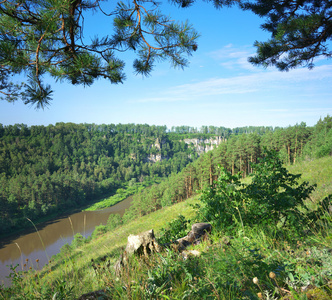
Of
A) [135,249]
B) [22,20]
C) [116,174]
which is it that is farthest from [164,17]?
[116,174]

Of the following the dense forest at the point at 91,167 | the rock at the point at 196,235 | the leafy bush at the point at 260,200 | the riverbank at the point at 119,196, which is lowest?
the riverbank at the point at 119,196

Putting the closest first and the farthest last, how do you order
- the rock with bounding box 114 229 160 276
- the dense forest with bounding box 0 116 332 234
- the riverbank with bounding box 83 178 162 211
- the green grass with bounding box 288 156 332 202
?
the rock with bounding box 114 229 160 276, the green grass with bounding box 288 156 332 202, the dense forest with bounding box 0 116 332 234, the riverbank with bounding box 83 178 162 211

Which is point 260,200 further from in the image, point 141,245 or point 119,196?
point 119,196

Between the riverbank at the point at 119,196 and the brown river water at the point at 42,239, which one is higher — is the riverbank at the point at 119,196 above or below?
below

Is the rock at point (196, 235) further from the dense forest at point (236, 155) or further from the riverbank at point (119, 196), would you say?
the riverbank at point (119, 196)

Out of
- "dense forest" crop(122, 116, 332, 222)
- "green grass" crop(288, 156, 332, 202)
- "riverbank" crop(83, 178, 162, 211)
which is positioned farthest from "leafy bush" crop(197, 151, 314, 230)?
"riverbank" crop(83, 178, 162, 211)

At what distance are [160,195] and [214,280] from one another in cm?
5987

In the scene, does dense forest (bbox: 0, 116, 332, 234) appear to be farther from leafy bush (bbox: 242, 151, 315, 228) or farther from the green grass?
the green grass

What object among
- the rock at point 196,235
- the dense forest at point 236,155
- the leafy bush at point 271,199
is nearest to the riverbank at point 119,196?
the dense forest at point 236,155

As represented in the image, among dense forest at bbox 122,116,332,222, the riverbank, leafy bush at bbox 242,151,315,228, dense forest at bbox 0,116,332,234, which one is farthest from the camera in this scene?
the riverbank

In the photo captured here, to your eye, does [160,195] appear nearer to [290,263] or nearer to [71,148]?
[290,263]

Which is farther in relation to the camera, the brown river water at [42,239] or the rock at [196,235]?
the brown river water at [42,239]

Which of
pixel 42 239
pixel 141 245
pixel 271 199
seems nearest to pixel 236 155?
pixel 271 199

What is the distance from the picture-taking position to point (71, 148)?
620 ft
